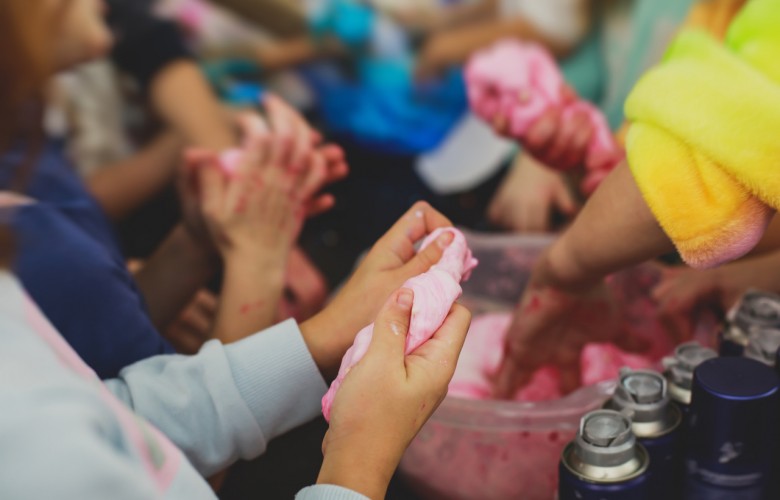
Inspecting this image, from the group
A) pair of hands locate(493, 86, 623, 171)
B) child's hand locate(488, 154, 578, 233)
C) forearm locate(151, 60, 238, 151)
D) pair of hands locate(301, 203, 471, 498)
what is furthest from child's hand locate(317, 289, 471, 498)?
forearm locate(151, 60, 238, 151)

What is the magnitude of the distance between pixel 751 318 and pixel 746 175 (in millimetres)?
148

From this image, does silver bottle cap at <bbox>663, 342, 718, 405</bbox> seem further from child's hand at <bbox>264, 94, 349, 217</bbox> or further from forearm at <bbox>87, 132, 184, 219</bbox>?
forearm at <bbox>87, 132, 184, 219</bbox>

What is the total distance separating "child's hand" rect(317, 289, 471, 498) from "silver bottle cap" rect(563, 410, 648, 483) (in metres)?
0.09

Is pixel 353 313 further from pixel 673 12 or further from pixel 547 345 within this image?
pixel 673 12

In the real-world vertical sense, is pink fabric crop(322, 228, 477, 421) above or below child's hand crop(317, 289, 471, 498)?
above

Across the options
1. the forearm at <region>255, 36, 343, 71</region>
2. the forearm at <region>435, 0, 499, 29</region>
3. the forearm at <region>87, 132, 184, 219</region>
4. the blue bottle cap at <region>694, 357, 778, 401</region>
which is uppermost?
the blue bottle cap at <region>694, 357, 778, 401</region>

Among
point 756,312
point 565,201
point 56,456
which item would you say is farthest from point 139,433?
point 565,201

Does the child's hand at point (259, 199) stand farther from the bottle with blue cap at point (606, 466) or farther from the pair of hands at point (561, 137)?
the bottle with blue cap at point (606, 466)

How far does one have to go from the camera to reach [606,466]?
400 millimetres

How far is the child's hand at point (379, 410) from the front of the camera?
355 mm

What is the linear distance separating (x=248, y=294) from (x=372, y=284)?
18cm

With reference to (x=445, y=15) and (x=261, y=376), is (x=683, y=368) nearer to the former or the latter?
(x=261, y=376)

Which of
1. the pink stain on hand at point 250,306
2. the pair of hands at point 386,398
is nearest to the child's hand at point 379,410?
the pair of hands at point 386,398

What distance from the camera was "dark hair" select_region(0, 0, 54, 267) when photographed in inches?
13.1
